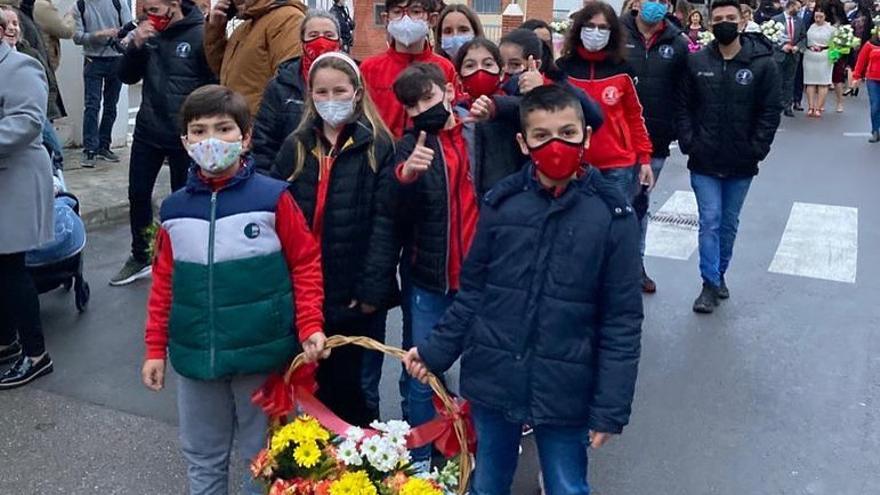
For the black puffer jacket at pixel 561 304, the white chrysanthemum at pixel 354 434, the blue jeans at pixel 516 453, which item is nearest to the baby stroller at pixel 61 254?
the white chrysanthemum at pixel 354 434

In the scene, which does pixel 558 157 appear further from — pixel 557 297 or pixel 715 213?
pixel 715 213

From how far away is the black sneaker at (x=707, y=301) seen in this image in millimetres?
6465

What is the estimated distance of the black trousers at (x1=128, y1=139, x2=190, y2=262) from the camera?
256 inches

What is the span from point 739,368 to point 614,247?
9.35ft

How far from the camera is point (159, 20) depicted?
19.7 feet

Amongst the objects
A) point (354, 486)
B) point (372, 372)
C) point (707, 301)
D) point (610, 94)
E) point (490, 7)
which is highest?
point (490, 7)

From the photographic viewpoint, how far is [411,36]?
4.64 meters

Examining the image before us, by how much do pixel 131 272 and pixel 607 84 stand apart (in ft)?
11.6

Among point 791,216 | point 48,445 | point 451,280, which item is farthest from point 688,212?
point 48,445

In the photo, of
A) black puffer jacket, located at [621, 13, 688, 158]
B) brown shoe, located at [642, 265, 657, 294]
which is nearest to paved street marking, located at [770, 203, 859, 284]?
brown shoe, located at [642, 265, 657, 294]

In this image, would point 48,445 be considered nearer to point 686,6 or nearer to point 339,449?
point 339,449

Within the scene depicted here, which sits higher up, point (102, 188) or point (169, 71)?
point (169, 71)

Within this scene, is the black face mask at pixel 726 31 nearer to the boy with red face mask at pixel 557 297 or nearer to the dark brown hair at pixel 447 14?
the dark brown hair at pixel 447 14

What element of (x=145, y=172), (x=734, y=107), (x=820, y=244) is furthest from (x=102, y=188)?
(x=820, y=244)
